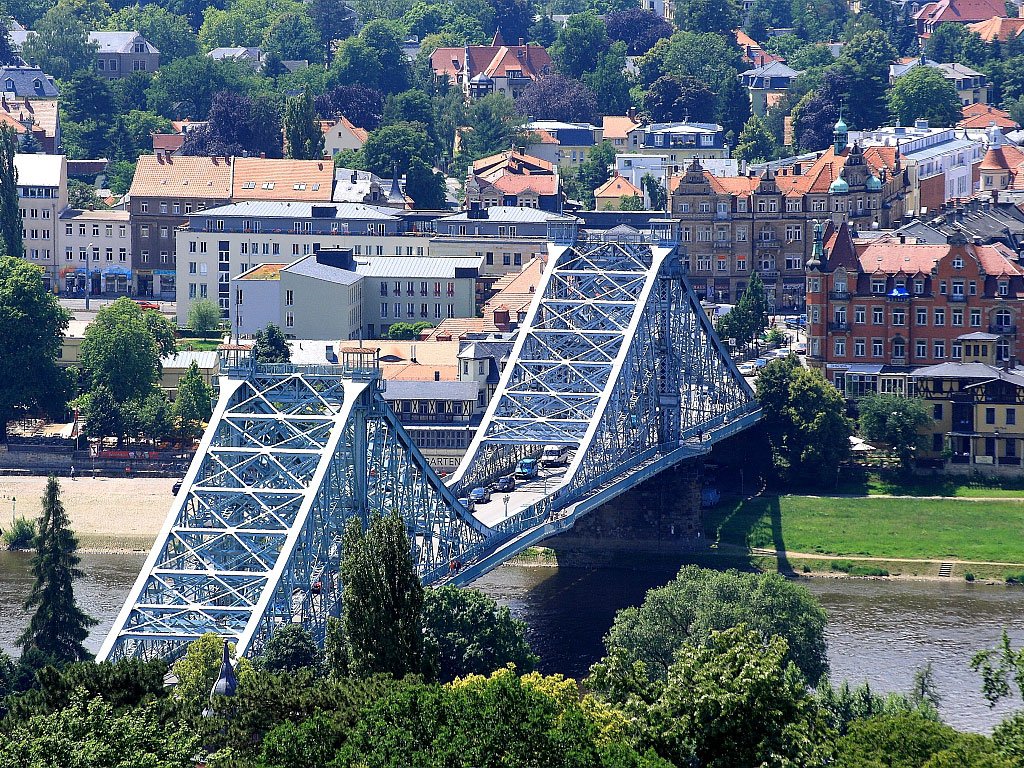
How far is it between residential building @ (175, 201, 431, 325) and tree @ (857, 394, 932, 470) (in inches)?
1586

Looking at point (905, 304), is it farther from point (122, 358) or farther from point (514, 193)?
point (514, 193)

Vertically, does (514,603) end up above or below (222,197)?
below

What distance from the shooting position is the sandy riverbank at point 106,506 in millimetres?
143875

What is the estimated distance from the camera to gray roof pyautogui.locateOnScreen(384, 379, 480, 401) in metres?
152

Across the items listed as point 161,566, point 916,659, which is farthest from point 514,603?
Result: point 161,566

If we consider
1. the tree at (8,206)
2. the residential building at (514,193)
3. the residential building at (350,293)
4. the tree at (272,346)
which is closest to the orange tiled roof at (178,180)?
the tree at (8,206)

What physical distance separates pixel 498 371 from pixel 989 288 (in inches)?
989

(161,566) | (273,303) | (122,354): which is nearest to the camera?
(161,566)

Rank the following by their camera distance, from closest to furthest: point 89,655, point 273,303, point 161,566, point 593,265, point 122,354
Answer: point 161,566 < point 89,655 < point 593,265 < point 122,354 < point 273,303

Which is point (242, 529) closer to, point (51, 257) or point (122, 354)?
point (122, 354)

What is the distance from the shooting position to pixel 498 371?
15388 centimetres

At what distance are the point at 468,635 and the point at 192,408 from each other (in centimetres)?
5045

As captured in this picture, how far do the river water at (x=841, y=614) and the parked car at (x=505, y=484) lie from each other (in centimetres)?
421

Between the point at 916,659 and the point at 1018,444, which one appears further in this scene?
the point at 1018,444
